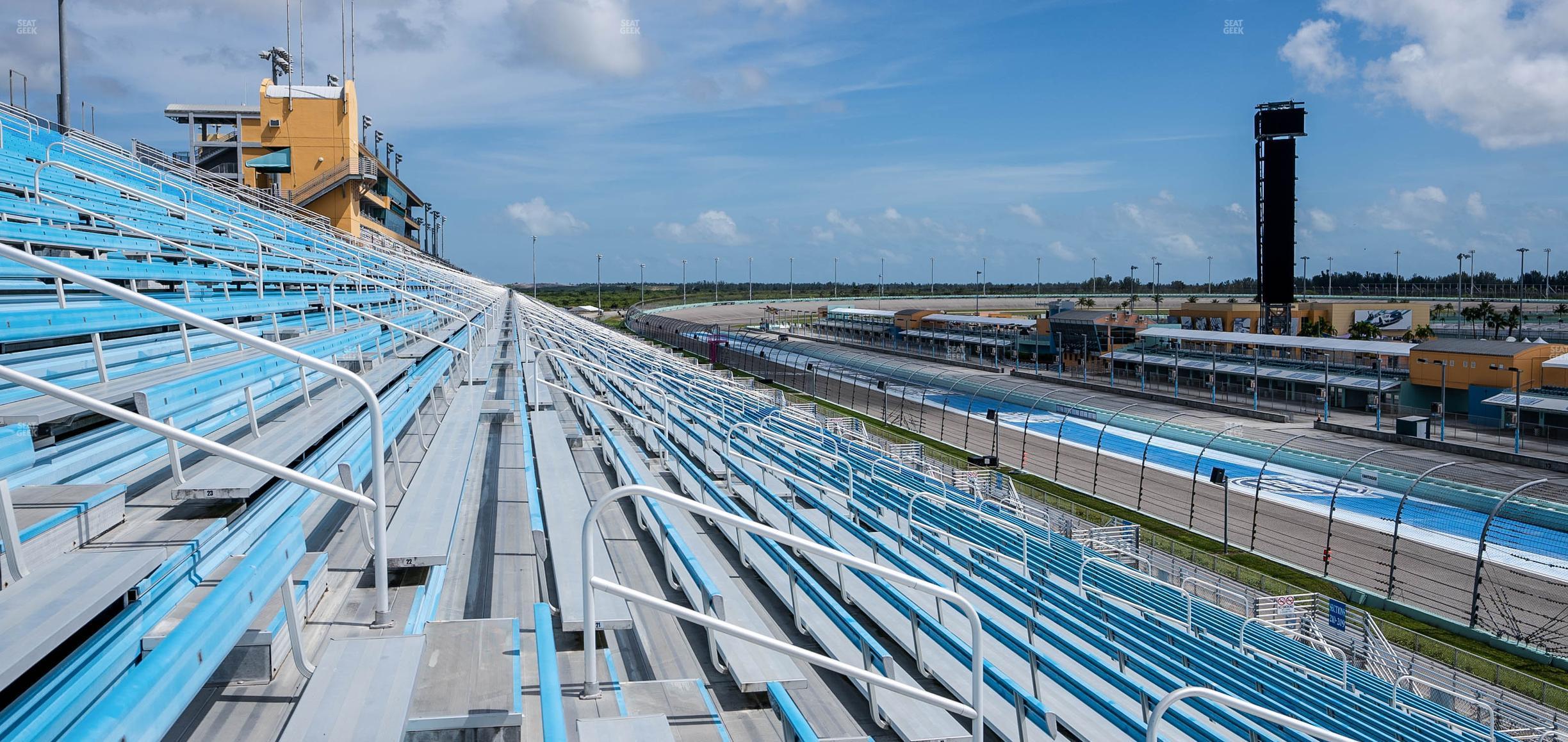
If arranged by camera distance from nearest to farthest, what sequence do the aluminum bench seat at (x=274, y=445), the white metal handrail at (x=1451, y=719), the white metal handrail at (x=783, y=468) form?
the aluminum bench seat at (x=274, y=445)
the white metal handrail at (x=1451, y=719)
the white metal handrail at (x=783, y=468)

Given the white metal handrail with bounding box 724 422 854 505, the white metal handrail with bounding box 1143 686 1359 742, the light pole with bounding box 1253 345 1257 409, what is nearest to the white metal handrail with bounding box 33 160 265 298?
the white metal handrail with bounding box 724 422 854 505

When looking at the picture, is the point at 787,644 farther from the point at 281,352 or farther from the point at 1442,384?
the point at 1442,384

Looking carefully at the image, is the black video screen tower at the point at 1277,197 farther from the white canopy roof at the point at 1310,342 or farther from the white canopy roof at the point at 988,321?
the white canopy roof at the point at 988,321

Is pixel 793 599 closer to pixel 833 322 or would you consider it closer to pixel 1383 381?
pixel 1383 381

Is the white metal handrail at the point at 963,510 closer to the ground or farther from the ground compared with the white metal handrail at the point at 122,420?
closer to the ground

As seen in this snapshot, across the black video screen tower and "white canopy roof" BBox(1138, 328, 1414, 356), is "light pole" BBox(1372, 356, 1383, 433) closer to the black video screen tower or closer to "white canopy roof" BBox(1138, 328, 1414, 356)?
"white canopy roof" BBox(1138, 328, 1414, 356)

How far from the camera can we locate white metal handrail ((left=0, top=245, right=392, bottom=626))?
7.97 ft

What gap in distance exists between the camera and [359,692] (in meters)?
2.43

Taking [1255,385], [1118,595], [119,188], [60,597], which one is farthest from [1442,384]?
[60,597]

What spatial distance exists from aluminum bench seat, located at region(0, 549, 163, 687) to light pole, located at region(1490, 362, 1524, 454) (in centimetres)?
2604

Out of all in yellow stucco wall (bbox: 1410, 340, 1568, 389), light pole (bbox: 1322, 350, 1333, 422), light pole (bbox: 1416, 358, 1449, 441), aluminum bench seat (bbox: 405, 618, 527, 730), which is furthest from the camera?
light pole (bbox: 1322, 350, 1333, 422)

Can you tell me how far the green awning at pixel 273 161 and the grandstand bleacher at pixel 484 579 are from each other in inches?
849

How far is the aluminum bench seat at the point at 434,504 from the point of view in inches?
140

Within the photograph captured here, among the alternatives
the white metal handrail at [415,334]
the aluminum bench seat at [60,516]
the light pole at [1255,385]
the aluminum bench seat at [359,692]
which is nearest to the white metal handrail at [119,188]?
the white metal handrail at [415,334]
